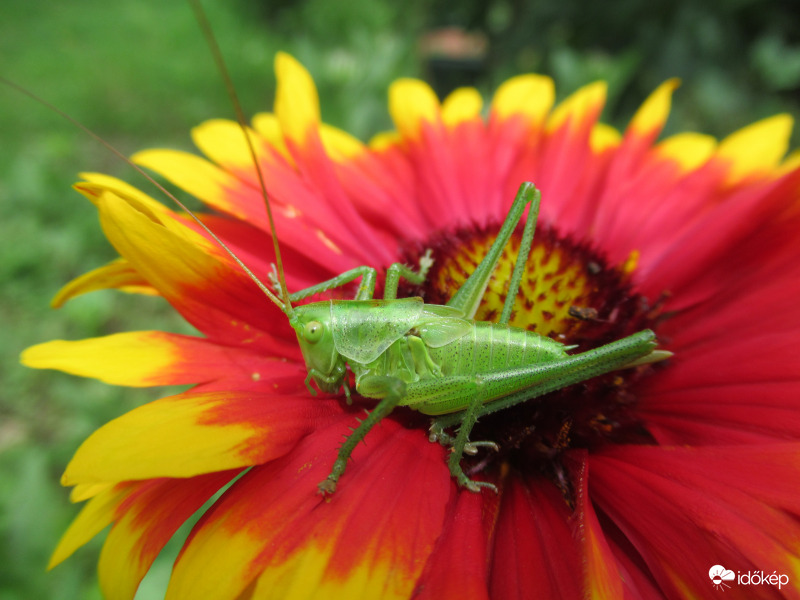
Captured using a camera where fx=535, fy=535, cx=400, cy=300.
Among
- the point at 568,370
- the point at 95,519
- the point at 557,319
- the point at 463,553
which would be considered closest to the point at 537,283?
the point at 557,319

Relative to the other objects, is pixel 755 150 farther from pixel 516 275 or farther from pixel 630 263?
pixel 516 275

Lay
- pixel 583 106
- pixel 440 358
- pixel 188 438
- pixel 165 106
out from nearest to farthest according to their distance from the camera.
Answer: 1. pixel 188 438
2. pixel 440 358
3. pixel 583 106
4. pixel 165 106

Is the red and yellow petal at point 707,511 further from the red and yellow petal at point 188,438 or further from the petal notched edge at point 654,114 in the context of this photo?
the petal notched edge at point 654,114

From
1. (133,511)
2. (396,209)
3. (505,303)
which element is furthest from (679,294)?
(133,511)

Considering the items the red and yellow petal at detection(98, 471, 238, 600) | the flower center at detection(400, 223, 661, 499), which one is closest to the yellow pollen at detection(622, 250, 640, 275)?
the flower center at detection(400, 223, 661, 499)

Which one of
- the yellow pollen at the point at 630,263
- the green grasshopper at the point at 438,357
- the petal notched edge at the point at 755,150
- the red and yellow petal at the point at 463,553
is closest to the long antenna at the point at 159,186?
the green grasshopper at the point at 438,357

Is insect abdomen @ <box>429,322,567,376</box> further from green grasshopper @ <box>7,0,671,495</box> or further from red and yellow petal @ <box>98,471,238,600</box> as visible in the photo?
red and yellow petal @ <box>98,471,238,600</box>
